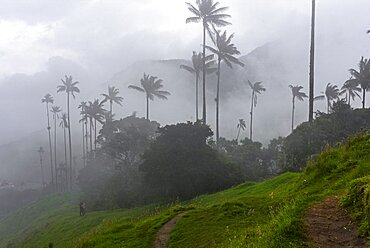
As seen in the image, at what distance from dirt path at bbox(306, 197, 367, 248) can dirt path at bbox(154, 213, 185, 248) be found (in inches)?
177

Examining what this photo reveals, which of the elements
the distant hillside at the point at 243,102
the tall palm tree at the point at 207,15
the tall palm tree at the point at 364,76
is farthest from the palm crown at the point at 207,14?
the distant hillside at the point at 243,102

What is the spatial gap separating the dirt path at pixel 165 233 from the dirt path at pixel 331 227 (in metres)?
4.50

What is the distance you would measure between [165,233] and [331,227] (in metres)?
5.99

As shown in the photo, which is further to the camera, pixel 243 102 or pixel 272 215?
pixel 243 102

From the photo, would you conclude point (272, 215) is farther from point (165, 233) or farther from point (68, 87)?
point (68, 87)

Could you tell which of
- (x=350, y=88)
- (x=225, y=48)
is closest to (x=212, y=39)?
(x=225, y=48)

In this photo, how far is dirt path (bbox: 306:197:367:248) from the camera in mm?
7671

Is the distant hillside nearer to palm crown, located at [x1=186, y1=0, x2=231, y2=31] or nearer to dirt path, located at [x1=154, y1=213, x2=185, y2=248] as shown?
palm crown, located at [x1=186, y1=0, x2=231, y2=31]

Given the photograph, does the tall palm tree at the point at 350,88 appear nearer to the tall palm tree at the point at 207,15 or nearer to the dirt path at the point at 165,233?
the tall palm tree at the point at 207,15

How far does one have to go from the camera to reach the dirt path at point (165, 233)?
12.5 meters

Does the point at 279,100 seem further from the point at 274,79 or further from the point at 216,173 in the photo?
the point at 216,173

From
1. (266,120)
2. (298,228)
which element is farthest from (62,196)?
(266,120)

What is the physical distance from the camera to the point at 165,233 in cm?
1337

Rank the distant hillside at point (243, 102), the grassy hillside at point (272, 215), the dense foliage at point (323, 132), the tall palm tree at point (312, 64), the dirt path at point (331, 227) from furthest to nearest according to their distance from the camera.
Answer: the distant hillside at point (243, 102)
the dense foliage at point (323, 132)
the tall palm tree at point (312, 64)
the grassy hillside at point (272, 215)
the dirt path at point (331, 227)
